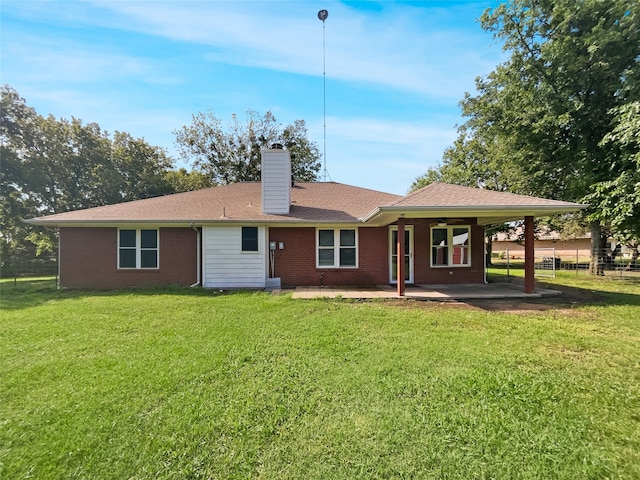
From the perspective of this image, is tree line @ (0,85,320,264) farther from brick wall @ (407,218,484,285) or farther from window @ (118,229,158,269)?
brick wall @ (407,218,484,285)

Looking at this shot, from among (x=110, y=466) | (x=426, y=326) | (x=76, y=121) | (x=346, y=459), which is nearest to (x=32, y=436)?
(x=110, y=466)

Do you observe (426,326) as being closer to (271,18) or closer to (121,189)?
(271,18)

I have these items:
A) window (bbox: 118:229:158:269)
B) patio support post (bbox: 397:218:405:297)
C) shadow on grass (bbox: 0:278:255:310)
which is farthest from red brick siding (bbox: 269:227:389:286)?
window (bbox: 118:229:158:269)

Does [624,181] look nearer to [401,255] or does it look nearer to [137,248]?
[401,255]

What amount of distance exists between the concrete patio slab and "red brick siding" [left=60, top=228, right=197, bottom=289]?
4409 millimetres

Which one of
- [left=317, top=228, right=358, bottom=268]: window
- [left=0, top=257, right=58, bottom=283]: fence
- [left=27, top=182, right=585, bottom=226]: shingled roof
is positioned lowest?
[left=0, top=257, right=58, bottom=283]: fence

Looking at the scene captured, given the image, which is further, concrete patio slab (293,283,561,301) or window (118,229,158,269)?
window (118,229,158,269)

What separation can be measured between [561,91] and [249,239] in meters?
15.4

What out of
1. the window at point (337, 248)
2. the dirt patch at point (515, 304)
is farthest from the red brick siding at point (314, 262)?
the dirt patch at point (515, 304)

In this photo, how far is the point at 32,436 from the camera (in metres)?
2.78

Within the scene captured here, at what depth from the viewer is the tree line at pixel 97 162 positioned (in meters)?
22.3

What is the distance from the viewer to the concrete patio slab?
9039 millimetres

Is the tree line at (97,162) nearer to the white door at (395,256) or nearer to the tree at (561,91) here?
the tree at (561,91)

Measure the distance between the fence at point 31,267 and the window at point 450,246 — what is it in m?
19.7
